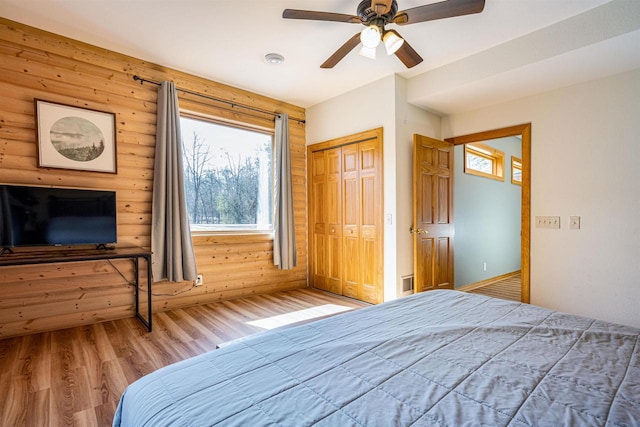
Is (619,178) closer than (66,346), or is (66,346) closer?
(66,346)

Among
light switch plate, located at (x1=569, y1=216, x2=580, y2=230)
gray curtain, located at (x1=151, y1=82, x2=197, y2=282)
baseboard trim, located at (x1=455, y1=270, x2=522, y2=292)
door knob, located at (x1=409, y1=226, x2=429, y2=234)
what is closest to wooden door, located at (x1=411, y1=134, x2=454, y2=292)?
door knob, located at (x1=409, y1=226, x2=429, y2=234)

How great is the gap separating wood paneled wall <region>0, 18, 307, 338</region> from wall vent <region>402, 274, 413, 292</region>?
1.99 meters

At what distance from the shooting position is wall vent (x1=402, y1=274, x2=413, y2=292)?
3.60 meters

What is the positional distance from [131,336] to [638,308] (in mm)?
4431

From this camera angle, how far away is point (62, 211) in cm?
271

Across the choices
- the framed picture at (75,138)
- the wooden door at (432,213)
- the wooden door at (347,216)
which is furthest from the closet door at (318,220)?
the framed picture at (75,138)

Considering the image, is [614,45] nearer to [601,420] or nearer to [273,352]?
[601,420]

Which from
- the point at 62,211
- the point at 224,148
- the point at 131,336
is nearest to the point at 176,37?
the point at 224,148

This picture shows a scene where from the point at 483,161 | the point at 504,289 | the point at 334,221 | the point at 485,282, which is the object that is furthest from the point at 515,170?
the point at 334,221

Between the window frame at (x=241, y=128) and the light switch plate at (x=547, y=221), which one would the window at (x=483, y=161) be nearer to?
the light switch plate at (x=547, y=221)

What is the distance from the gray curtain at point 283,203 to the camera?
13.9 feet

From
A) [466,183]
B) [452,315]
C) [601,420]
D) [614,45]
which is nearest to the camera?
[601,420]

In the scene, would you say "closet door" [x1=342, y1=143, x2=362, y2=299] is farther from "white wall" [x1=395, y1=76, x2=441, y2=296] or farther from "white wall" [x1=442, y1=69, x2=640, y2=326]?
"white wall" [x1=442, y1=69, x2=640, y2=326]

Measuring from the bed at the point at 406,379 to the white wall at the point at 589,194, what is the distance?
6.64 ft
